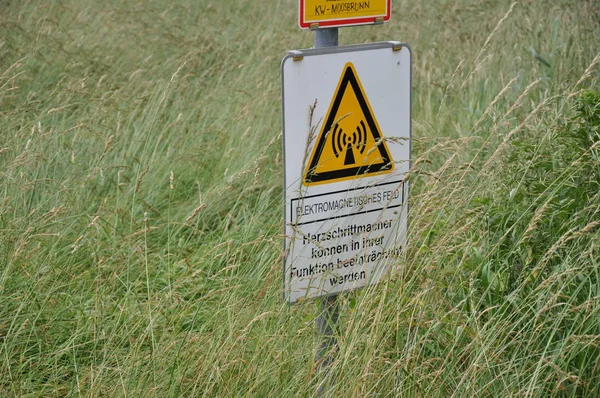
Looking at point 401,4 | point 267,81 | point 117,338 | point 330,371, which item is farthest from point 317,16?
point 401,4

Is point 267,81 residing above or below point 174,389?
above

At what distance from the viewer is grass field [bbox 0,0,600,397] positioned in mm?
2668

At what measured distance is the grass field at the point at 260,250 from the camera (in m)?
2.67

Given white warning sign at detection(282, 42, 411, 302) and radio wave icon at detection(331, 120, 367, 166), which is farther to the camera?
radio wave icon at detection(331, 120, 367, 166)

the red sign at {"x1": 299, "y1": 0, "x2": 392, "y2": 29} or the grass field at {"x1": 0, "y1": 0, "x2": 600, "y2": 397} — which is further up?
the red sign at {"x1": 299, "y1": 0, "x2": 392, "y2": 29}

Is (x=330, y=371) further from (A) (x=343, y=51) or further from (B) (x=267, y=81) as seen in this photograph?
(B) (x=267, y=81)

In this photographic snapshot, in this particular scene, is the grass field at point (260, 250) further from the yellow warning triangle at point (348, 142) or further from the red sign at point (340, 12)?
the red sign at point (340, 12)

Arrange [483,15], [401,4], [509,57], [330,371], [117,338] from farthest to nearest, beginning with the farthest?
[401,4]
[483,15]
[509,57]
[117,338]
[330,371]

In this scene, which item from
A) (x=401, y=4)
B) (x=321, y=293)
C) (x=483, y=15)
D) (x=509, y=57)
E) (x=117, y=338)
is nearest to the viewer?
(x=321, y=293)

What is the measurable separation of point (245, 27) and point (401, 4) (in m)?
1.73

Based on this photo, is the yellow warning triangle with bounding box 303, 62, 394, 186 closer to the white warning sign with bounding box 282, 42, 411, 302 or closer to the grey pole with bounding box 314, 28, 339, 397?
the white warning sign with bounding box 282, 42, 411, 302

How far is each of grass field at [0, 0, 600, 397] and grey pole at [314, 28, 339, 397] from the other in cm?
5

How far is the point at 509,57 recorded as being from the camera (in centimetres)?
614

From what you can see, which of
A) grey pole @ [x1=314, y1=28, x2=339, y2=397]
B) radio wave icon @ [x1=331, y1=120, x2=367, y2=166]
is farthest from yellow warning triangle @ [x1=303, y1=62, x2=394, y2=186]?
grey pole @ [x1=314, y1=28, x2=339, y2=397]
